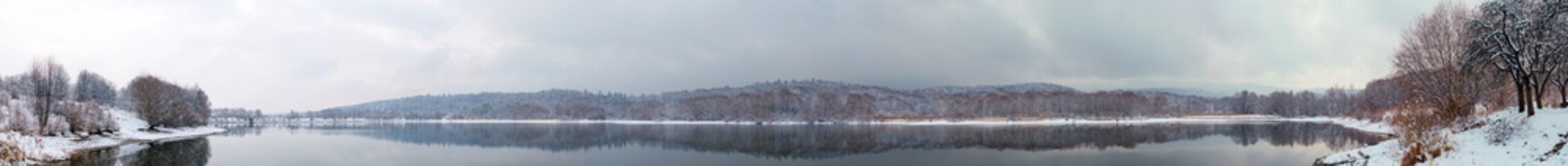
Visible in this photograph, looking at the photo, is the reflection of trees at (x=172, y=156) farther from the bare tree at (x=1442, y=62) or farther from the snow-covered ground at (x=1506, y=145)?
the bare tree at (x=1442, y=62)

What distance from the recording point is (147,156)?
3672cm

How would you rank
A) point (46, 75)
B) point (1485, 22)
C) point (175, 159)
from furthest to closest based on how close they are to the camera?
point (46, 75) < point (175, 159) < point (1485, 22)

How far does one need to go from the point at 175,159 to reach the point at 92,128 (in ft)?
73.9

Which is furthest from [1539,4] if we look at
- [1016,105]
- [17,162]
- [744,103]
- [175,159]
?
[744,103]

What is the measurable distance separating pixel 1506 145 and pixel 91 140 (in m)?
60.6

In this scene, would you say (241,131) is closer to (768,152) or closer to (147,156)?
(147,156)

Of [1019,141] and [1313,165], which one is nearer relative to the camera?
[1313,165]

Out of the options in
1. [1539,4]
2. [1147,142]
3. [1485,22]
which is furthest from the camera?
[1147,142]

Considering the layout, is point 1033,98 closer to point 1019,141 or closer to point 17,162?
point 1019,141

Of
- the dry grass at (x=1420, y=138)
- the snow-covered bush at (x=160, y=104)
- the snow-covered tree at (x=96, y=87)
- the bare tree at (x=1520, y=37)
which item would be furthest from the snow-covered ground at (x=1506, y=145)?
the snow-covered tree at (x=96, y=87)

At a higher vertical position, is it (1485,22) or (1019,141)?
(1485,22)

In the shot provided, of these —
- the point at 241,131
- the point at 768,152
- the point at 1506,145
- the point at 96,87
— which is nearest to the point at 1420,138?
the point at 1506,145

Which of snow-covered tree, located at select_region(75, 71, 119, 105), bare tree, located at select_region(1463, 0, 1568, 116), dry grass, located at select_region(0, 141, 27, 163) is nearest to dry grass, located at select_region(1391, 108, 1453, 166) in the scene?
bare tree, located at select_region(1463, 0, 1568, 116)

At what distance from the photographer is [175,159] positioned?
35.5 meters
